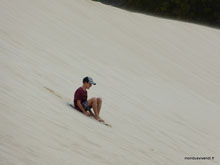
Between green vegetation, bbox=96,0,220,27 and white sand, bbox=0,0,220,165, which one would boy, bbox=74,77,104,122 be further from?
green vegetation, bbox=96,0,220,27

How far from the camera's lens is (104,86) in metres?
13.2

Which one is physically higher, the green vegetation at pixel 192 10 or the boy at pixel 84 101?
the green vegetation at pixel 192 10

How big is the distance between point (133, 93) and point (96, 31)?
25.2 feet

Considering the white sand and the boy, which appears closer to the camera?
the white sand

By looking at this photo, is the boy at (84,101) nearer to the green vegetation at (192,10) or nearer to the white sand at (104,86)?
the white sand at (104,86)

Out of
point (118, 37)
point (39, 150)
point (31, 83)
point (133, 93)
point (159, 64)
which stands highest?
point (118, 37)

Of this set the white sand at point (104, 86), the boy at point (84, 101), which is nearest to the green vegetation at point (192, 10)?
the white sand at point (104, 86)

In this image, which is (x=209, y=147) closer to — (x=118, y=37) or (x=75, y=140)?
(x=75, y=140)

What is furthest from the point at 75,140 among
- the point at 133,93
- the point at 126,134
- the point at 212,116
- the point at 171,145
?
the point at 212,116

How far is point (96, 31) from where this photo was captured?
2084 centimetres

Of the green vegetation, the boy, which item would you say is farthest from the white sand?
the green vegetation

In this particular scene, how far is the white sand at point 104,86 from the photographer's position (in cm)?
739

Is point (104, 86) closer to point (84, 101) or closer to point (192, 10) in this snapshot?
point (84, 101)

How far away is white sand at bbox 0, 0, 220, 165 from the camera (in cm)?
739
